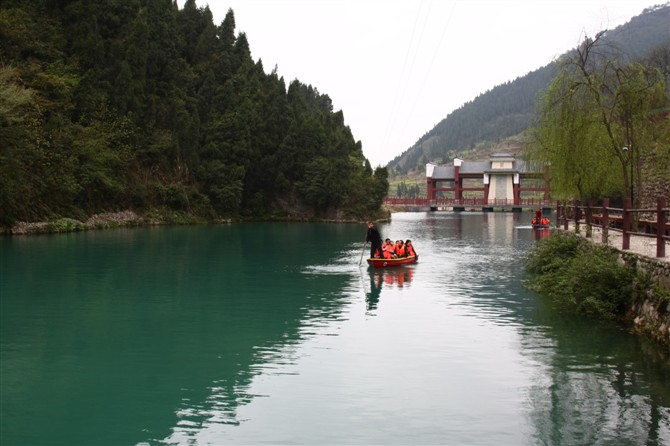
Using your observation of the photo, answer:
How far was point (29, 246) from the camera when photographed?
128 feet

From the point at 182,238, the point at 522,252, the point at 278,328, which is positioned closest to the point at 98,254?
the point at 182,238

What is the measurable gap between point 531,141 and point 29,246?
98.0ft

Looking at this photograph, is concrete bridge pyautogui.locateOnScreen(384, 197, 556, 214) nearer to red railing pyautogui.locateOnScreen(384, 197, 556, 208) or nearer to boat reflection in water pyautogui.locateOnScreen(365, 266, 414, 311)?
red railing pyautogui.locateOnScreen(384, 197, 556, 208)

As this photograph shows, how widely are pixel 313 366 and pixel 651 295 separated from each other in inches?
315

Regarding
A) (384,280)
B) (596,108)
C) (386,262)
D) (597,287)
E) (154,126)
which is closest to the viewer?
(597,287)

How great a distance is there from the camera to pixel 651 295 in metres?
15.0

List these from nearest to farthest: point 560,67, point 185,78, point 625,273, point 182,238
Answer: point 625,273 < point 560,67 < point 182,238 < point 185,78

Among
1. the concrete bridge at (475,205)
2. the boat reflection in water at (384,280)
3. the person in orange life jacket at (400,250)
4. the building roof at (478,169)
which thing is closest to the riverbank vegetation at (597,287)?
the boat reflection in water at (384,280)

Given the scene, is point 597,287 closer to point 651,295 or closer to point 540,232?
point 651,295

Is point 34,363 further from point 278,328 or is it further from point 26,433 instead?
point 278,328

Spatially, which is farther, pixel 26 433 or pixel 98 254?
pixel 98 254

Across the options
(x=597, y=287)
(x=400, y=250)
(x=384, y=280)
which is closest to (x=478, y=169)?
(x=400, y=250)

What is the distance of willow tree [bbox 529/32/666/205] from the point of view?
24.7 metres

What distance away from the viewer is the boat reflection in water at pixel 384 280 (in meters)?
22.1
